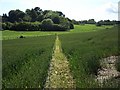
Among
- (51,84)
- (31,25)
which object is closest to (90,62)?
(51,84)

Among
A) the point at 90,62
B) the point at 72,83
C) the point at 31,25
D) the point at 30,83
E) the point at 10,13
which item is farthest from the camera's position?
the point at 10,13

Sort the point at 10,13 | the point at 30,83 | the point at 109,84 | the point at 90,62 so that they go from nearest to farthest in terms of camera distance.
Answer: the point at 109,84 → the point at 30,83 → the point at 90,62 → the point at 10,13

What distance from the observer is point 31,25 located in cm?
15225

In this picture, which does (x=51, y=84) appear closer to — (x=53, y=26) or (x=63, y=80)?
(x=63, y=80)

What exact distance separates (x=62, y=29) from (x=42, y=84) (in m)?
144

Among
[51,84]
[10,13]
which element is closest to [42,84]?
[51,84]

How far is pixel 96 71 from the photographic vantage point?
22281 millimetres

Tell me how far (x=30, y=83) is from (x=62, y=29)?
475 ft

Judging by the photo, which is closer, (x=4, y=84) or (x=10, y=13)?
(x=4, y=84)

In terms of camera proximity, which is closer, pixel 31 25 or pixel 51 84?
pixel 51 84

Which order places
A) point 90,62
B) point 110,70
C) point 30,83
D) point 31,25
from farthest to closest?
point 31,25, point 90,62, point 110,70, point 30,83

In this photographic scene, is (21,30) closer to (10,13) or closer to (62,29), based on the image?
(62,29)

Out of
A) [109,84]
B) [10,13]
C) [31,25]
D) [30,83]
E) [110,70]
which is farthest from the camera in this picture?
[10,13]

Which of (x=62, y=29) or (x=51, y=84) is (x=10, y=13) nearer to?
(x=62, y=29)
